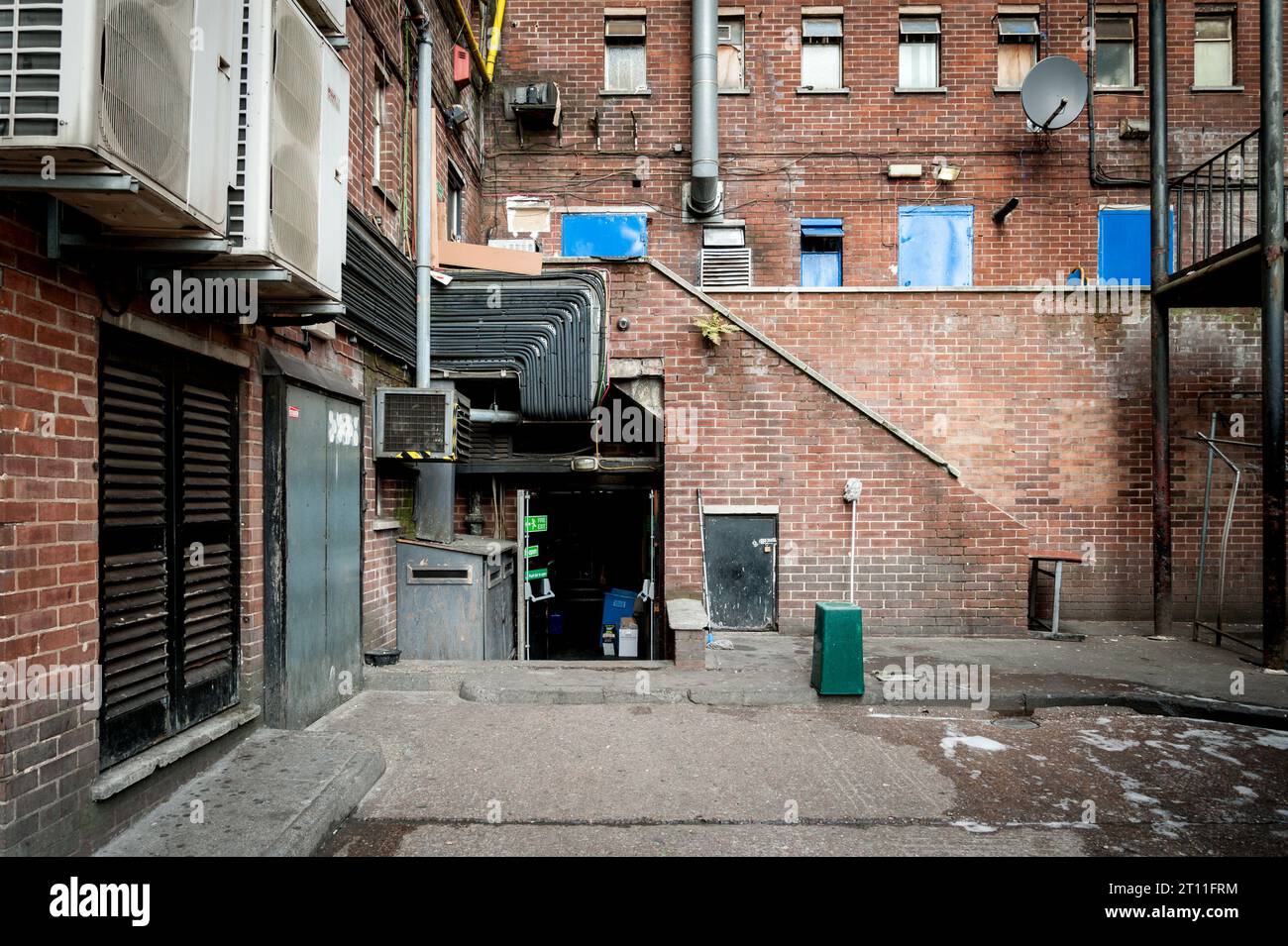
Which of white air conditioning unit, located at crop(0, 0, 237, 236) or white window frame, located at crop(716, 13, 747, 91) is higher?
white window frame, located at crop(716, 13, 747, 91)

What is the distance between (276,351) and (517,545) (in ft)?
17.1

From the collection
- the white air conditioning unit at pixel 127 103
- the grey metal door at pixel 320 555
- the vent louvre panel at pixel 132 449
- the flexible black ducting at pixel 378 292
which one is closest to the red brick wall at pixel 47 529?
the vent louvre panel at pixel 132 449

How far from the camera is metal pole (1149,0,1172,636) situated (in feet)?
30.6

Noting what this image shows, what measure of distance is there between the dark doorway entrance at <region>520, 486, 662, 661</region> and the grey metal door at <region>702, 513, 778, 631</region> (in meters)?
2.18

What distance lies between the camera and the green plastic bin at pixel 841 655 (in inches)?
266

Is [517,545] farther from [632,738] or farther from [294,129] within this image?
[294,129]

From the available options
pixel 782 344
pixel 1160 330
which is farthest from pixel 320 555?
pixel 1160 330

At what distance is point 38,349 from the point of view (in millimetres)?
3318

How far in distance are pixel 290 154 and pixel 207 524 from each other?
7.74 ft

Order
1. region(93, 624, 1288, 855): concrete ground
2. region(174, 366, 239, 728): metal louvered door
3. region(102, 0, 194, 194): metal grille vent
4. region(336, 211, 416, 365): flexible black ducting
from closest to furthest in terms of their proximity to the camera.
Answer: region(102, 0, 194, 194): metal grille vent
region(93, 624, 1288, 855): concrete ground
region(174, 366, 239, 728): metal louvered door
region(336, 211, 416, 365): flexible black ducting

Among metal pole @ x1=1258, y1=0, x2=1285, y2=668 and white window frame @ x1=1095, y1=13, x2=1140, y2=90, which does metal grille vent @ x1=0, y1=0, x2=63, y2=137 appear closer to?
metal pole @ x1=1258, y1=0, x2=1285, y2=668

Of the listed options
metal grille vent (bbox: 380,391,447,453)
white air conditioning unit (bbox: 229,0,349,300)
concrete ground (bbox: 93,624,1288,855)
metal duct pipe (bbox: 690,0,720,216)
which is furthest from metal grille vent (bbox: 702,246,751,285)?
white air conditioning unit (bbox: 229,0,349,300)

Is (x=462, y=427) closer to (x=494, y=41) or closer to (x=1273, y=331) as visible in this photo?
(x=494, y=41)
